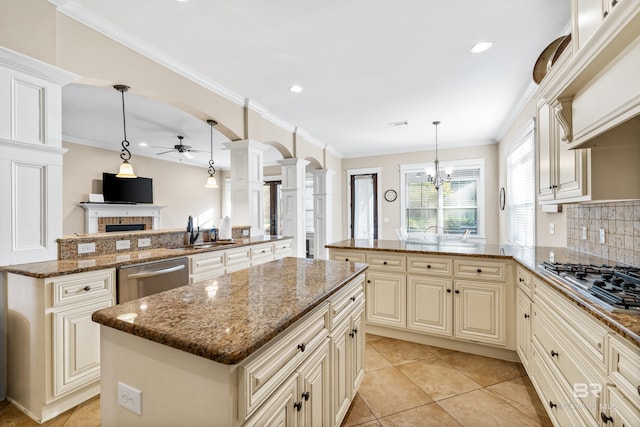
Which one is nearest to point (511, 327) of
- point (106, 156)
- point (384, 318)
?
point (384, 318)

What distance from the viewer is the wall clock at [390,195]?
679 centimetres

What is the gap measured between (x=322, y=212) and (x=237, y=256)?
3210 millimetres

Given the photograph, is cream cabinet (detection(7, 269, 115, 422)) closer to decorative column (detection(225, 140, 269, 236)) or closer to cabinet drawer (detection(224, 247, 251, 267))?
cabinet drawer (detection(224, 247, 251, 267))

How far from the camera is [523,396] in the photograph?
1.99 metres

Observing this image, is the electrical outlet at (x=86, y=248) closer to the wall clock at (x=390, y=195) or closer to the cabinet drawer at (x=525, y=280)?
the cabinet drawer at (x=525, y=280)

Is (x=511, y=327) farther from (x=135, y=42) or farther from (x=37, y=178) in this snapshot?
(x=135, y=42)

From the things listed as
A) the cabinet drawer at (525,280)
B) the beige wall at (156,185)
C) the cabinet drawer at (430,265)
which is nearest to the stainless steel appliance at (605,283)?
the cabinet drawer at (525,280)

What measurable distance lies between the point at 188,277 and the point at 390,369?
6.41 feet

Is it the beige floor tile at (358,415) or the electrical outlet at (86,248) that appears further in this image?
the electrical outlet at (86,248)

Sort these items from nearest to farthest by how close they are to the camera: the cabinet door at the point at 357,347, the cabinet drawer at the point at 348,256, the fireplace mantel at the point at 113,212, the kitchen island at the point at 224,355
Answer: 1. the kitchen island at the point at 224,355
2. the cabinet door at the point at 357,347
3. the cabinet drawer at the point at 348,256
4. the fireplace mantel at the point at 113,212

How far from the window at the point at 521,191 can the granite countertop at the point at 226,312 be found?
3316 mm

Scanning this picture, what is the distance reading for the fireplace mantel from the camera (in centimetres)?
577

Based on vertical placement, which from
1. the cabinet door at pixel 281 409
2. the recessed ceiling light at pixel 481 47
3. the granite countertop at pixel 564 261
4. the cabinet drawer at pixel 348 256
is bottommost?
the cabinet door at pixel 281 409

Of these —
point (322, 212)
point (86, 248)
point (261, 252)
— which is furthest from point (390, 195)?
A: point (86, 248)
